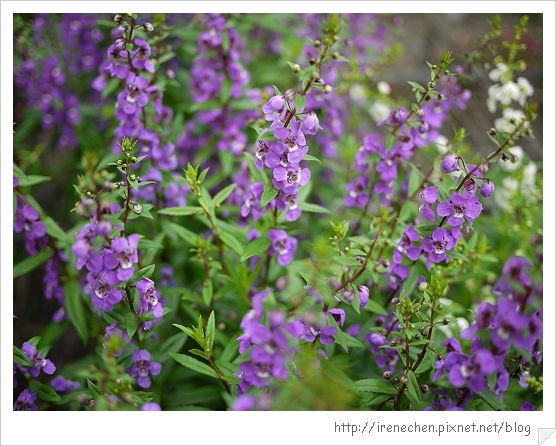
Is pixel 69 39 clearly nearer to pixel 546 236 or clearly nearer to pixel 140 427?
pixel 140 427

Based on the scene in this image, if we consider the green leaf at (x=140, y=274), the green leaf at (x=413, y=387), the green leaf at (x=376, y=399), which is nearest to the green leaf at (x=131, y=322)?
the green leaf at (x=140, y=274)

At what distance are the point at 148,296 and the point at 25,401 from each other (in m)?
0.78

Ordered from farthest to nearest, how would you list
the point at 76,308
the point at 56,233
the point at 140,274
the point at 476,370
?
the point at 76,308, the point at 56,233, the point at 140,274, the point at 476,370

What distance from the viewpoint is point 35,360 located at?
230 cm

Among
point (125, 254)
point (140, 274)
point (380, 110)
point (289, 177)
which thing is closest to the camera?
point (125, 254)

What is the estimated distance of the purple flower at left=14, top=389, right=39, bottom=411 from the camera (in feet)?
7.43

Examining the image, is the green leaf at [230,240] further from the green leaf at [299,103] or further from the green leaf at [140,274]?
the green leaf at [299,103]

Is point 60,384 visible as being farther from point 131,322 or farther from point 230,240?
point 230,240

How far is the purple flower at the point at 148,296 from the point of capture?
6.73 ft

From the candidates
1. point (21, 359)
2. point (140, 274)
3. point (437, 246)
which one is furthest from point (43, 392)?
point (437, 246)

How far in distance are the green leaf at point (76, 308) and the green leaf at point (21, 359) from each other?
52 cm

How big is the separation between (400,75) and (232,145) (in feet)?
10.5

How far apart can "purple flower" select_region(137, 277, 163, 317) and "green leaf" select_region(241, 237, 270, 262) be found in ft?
1.50

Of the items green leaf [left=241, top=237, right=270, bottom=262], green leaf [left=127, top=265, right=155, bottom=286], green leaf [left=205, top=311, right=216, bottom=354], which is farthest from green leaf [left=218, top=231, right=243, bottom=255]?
green leaf [left=127, top=265, right=155, bottom=286]
